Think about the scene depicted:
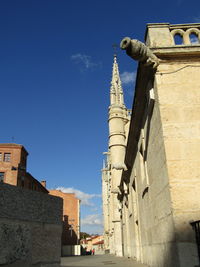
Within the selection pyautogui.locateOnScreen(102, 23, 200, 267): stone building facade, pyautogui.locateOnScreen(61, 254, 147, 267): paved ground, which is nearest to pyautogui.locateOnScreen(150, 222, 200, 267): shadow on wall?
pyautogui.locateOnScreen(102, 23, 200, 267): stone building facade

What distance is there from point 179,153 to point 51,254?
2.92m

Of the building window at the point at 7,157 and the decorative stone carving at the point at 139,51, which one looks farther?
the building window at the point at 7,157

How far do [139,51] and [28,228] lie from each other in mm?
4027

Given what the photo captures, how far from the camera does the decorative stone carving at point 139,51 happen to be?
521 cm

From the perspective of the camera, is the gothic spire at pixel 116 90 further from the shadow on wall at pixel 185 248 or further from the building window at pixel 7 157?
the shadow on wall at pixel 185 248

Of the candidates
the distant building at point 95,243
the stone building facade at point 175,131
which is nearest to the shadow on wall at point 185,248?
the stone building facade at point 175,131

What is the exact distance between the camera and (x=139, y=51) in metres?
5.37

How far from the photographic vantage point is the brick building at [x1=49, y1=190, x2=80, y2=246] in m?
51.0

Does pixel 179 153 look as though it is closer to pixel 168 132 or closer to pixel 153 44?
pixel 168 132

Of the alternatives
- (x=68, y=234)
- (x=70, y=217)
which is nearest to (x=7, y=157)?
(x=68, y=234)

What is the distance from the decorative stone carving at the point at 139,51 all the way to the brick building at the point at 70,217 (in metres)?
48.7

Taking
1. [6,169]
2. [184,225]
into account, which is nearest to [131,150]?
[184,225]

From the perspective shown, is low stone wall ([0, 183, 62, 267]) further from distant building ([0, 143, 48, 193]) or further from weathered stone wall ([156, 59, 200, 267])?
distant building ([0, 143, 48, 193])

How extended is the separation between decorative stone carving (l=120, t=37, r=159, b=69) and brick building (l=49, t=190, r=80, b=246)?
160 feet
